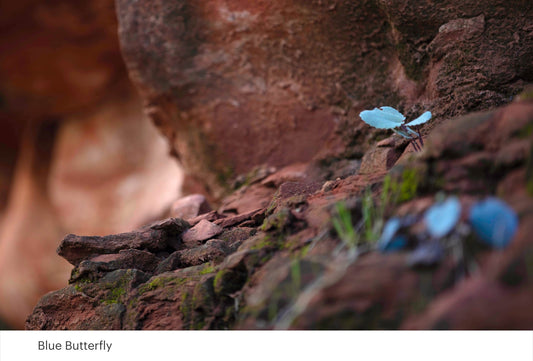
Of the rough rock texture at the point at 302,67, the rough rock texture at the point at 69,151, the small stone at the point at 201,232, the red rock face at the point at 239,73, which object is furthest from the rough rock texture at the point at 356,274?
the rough rock texture at the point at 69,151

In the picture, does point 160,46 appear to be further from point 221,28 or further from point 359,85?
point 359,85

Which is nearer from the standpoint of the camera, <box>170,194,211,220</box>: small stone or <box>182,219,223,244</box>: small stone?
<box>182,219,223,244</box>: small stone

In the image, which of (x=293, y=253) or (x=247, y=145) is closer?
(x=293, y=253)

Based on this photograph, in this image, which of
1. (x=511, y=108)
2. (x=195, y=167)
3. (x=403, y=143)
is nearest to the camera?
(x=511, y=108)

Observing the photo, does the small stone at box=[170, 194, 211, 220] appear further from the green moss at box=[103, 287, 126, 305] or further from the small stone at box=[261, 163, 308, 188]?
the green moss at box=[103, 287, 126, 305]

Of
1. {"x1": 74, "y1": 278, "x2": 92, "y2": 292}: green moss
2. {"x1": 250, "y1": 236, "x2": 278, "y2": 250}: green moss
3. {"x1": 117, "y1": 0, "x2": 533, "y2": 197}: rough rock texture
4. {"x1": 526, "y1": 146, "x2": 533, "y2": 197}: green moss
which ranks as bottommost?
→ {"x1": 526, "y1": 146, "x2": 533, "y2": 197}: green moss

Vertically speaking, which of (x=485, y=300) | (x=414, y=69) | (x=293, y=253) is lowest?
(x=485, y=300)

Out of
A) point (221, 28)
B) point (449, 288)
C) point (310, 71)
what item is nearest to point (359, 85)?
point (310, 71)

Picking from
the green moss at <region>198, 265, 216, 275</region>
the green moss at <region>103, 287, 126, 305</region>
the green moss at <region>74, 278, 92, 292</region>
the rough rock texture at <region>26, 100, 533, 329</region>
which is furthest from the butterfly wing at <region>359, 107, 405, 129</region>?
the green moss at <region>74, 278, 92, 292</region>
